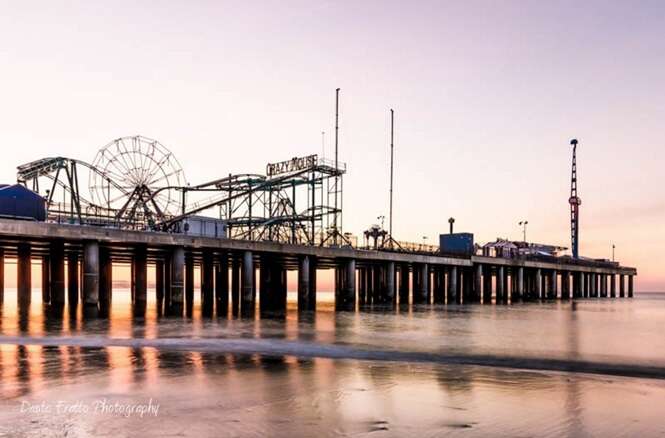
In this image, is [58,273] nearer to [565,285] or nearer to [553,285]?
[553,285]

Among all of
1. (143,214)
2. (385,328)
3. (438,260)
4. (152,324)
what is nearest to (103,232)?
(152,324)

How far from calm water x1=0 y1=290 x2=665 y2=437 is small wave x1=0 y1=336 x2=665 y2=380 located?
0.23ft

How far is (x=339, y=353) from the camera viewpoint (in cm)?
2133

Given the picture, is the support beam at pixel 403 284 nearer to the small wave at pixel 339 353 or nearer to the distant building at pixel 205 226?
the distant building at pixel 205 226

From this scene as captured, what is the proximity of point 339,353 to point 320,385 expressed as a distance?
6.92 m

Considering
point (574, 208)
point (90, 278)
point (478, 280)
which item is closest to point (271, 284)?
point (90, 278)

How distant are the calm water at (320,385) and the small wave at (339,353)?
0.07m

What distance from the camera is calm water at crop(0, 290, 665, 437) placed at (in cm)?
1061

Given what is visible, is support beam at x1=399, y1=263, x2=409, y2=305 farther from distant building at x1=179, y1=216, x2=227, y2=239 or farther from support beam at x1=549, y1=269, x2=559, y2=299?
support beam at x1=549, y1=269, x2=559, y2=299

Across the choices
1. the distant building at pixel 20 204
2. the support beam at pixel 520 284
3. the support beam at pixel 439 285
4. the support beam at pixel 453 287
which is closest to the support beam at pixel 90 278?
the distant building at pixel 20 204

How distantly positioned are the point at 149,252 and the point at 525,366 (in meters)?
43.3

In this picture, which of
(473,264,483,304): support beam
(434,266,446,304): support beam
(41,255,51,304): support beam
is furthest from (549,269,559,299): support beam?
(41,255,51,304): support beam

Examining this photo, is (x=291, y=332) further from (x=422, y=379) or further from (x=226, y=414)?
(x=226, y=414)

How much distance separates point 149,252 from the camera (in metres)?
55.8
